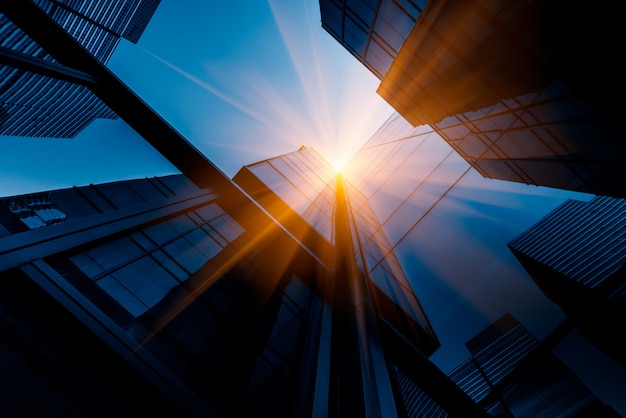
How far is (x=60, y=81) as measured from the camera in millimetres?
22203

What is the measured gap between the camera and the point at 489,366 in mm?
11742

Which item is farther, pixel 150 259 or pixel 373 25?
pixel 373 25

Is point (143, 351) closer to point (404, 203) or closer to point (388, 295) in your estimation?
point (388, 295)

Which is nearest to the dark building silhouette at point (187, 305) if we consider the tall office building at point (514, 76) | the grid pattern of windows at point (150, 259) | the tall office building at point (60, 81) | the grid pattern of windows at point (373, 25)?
the grid pattern of windows at point (150, 259)

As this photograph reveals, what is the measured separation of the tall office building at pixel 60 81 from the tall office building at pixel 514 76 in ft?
88.3

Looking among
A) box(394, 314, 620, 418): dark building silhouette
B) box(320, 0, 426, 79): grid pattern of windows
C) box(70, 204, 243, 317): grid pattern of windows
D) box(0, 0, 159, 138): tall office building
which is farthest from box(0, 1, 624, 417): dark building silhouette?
box(0, 0, 159, 138): tall office building

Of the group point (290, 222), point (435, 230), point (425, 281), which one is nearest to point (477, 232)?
point (435, 230)

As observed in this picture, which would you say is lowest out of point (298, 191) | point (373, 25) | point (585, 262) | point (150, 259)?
point (150, 259)

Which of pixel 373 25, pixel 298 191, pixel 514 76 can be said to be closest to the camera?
pixel 514 76

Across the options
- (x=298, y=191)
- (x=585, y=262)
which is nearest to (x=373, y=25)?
(x=298, y=191)

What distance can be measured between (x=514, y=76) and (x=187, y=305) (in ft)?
30.3

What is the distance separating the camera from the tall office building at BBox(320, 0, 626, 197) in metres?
5.70

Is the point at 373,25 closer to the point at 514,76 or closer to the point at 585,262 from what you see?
the point at 514,76

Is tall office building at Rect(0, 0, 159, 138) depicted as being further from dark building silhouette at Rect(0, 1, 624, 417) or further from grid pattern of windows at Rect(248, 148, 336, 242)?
dark building silhouette at Rect(0, 1, 624, 417)
